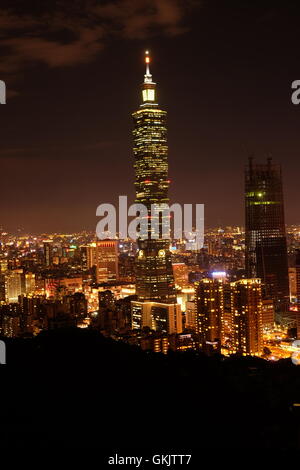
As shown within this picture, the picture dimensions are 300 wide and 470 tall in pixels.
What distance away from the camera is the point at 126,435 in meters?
3.88

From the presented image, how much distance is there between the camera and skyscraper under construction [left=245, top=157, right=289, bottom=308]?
19781mm

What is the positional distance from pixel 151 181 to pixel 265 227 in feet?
17.6

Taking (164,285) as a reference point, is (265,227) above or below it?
above

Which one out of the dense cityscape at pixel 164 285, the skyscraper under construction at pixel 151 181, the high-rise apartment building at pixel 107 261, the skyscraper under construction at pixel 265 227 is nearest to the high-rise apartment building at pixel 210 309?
the dense cityscape at pixel 164 285

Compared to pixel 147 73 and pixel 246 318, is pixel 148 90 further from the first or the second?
pixel 246 318

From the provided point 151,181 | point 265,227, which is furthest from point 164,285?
point 265,227

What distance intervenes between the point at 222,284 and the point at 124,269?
1205 cm

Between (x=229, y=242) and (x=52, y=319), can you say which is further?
(x=229, y=242)

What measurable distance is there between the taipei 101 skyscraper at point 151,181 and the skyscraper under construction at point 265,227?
3.53 metres

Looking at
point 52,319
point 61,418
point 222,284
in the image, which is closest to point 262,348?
point 222,284

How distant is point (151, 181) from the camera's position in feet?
59.1

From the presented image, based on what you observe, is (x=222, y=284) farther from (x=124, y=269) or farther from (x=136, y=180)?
(x=124, y=269)

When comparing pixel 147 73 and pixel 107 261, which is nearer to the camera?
pixel 147 73

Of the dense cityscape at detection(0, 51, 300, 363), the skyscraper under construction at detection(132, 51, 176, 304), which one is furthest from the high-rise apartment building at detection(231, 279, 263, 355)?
the skyscraper under construction at detection(132, 51, 176, 304)
